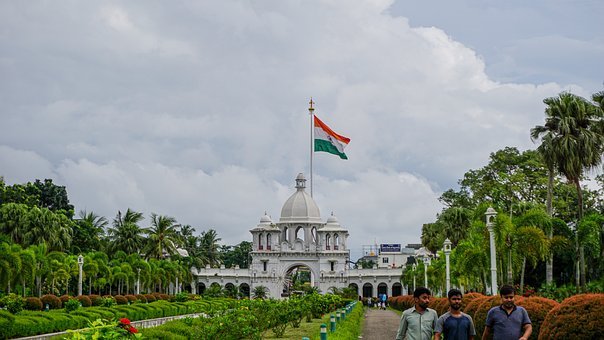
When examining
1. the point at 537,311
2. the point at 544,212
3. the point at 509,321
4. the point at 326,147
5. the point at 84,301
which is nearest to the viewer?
the point at 509,321

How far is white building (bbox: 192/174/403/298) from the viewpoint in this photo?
8969cm

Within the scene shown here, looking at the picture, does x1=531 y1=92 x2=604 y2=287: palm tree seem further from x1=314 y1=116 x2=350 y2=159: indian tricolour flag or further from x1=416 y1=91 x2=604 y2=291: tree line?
x1=314 y1=116 x2=350 y2=159: indian tricolour flag

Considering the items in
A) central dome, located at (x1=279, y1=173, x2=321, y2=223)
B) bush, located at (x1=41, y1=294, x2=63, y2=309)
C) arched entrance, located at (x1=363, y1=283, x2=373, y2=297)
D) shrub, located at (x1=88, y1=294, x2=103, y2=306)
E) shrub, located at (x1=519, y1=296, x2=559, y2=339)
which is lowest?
arched entrance, located at (x1=363, y1=283, x2=373, y2=297)

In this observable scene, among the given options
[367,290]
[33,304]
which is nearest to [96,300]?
[33,304]

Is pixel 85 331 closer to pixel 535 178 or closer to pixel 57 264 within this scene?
pixel 57 264

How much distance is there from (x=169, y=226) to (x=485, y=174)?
1286 inches

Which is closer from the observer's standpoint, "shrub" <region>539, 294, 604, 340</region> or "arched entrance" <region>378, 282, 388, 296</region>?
"shrub" <region>539, 294, 604, 340</region>

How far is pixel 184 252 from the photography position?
288 ft

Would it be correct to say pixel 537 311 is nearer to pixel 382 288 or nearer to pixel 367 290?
pixel 382 288

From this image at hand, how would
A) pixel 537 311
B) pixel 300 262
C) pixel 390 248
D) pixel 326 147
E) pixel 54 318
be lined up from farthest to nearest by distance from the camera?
pixel 390 248 < pixel 300 262 < pixel 326 147 < pixel 54 318 < pixel 537 311

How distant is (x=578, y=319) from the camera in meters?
9.94

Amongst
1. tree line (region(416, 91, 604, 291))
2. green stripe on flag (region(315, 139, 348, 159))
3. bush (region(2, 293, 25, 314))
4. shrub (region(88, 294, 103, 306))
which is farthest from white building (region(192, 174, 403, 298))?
bush (region(2, 293, 25, 314))

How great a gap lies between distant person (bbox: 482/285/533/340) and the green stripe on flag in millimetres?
53783

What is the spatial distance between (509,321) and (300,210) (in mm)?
83708
